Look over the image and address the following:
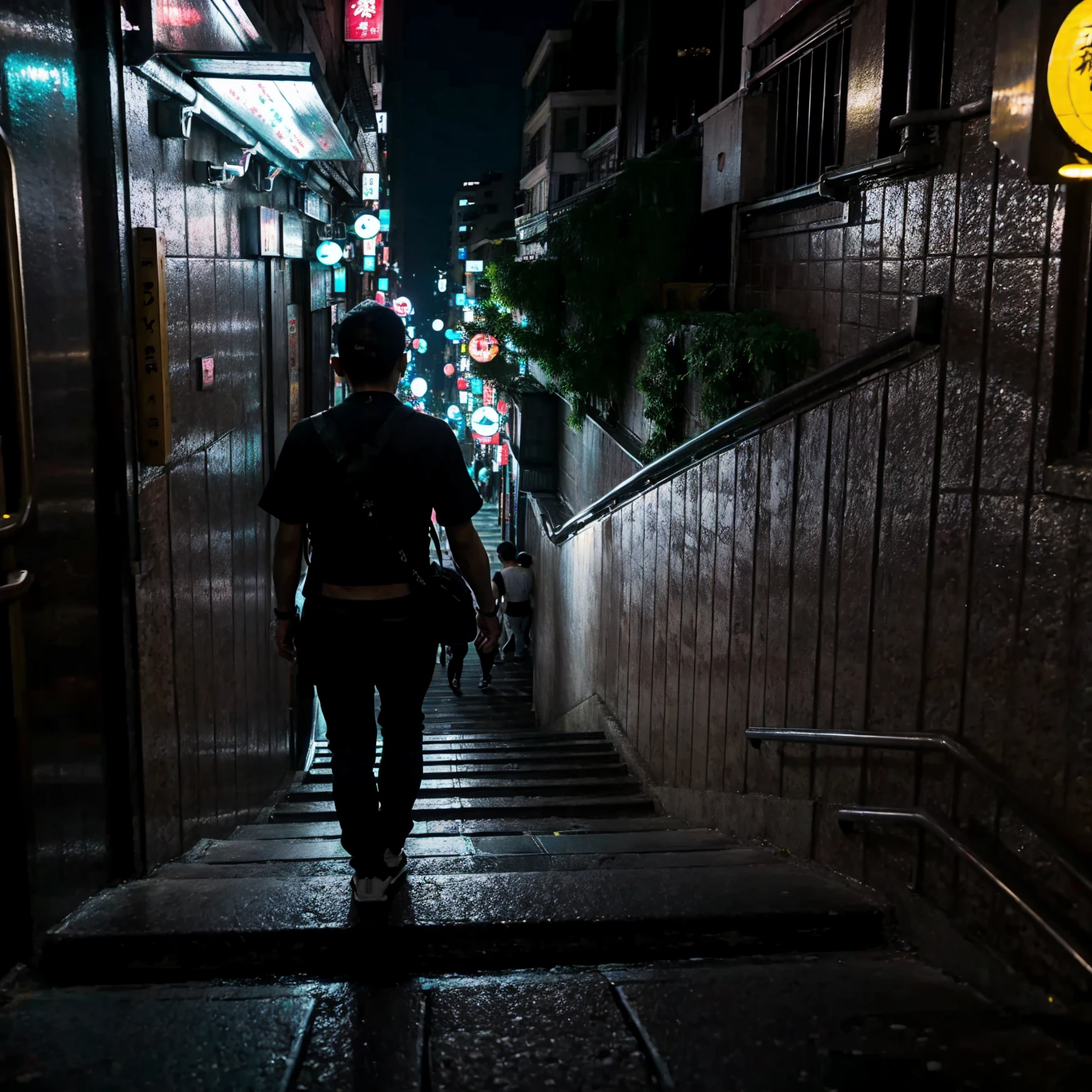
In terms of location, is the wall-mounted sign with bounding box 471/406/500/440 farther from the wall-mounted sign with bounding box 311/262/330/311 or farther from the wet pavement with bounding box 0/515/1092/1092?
the wet pavement with bounding box 0/515/1092/1092

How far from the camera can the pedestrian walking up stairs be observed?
2.80 meters

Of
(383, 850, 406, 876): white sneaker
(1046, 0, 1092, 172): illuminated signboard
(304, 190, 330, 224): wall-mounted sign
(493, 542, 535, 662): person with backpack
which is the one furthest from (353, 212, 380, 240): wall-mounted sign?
(1046, 0, 1092, 172): illuminated signboard

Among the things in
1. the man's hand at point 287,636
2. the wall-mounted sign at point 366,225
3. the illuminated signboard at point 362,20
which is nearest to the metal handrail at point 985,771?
the man's hand at point 287,636

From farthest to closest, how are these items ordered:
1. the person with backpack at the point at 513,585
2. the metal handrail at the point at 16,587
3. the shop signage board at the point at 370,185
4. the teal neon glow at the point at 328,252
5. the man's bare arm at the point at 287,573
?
1. the shop signage board at the point at 370,185
2. the person with backpack at the point at 513,585
3. the teal neon glow at the point at 328,252
4. the man's bare arm at the point at 287,573
5. the metal handrail at the point at 16,587

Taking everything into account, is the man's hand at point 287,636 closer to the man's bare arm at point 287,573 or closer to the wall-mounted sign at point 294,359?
the man's bare arm at point 287,573

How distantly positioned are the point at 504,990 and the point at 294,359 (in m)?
8.58

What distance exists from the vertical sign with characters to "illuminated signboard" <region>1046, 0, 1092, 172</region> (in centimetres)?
324

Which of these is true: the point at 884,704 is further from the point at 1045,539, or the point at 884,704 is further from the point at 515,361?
the point at 515,361

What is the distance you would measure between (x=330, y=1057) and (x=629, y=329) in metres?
10.9

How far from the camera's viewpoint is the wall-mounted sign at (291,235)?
858cm

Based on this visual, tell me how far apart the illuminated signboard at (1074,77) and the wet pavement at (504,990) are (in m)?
2.49

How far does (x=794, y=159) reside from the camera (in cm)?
943

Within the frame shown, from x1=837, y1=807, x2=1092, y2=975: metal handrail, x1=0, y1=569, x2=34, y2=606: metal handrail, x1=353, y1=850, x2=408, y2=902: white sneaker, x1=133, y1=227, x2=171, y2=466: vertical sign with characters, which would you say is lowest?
x1=353, y1=850, x2=408, y2=902: white sneaker

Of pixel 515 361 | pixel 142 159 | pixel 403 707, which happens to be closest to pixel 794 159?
pixel 142 159
